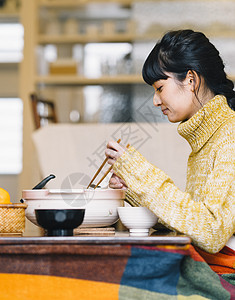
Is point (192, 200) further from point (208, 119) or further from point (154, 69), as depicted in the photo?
point (154, 69)

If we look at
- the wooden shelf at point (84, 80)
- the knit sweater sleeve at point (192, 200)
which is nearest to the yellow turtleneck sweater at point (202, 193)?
the knit sweater sleeve at point (192, 200)

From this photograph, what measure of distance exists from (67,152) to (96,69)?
1.71 meters

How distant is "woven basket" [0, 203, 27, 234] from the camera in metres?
1.07

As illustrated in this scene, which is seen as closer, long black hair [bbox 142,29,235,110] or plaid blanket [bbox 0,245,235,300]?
plaid blanket [bbox 0,245,235,300]

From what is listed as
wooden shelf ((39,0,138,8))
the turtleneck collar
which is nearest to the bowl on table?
the turtleneck collar

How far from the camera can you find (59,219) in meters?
0.98

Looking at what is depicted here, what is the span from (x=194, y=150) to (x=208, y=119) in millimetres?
122

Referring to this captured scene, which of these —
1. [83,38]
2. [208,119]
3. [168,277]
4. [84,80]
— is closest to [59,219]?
[168,277]

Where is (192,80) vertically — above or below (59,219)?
above

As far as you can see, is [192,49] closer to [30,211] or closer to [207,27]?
[30,211]

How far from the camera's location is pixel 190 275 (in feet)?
3.12

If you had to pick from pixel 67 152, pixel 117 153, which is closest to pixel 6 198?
pixel 117 153

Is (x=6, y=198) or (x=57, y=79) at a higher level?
(x=6, y=198)

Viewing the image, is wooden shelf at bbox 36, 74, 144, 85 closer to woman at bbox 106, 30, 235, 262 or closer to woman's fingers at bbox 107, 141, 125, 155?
woman at bbox 106, 30, 235, 262
